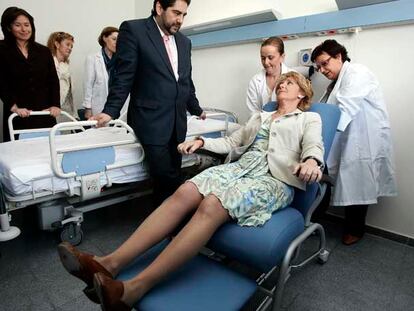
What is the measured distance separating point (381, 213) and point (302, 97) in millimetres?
1269

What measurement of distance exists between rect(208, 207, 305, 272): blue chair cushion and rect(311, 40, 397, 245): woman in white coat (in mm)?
959

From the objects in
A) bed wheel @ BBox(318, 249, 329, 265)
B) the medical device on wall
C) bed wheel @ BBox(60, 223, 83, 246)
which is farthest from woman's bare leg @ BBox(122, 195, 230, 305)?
the medical device on wall

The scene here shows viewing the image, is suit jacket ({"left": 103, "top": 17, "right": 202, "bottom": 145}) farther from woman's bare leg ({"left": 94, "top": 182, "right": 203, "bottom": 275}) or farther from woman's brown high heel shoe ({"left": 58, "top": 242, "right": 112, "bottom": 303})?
woman's brown high heel shoe ({"left": 58, "top": 242, "right": 112, "bottom": 303})

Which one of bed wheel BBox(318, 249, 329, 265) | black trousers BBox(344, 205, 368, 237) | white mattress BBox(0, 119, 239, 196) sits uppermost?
white mattress BBox(0, 119, 239, 196)

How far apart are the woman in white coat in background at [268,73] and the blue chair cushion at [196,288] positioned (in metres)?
1.46

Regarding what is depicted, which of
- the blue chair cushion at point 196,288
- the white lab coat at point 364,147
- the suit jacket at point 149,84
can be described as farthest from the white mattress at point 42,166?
the white lab coat at point 364,147

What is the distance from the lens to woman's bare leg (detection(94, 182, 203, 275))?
4.17ft

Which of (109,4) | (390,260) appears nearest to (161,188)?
(390,260)

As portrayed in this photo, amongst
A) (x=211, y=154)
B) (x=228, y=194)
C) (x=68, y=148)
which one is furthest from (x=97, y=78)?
(x=228, y=194)

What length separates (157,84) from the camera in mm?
1993

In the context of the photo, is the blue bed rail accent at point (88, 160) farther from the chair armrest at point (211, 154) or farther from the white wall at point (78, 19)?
the white wall at point (78, 19)

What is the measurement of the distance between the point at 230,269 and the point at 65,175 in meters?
1.13

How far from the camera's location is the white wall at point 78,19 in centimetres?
376

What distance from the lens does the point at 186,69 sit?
2.15 metres
